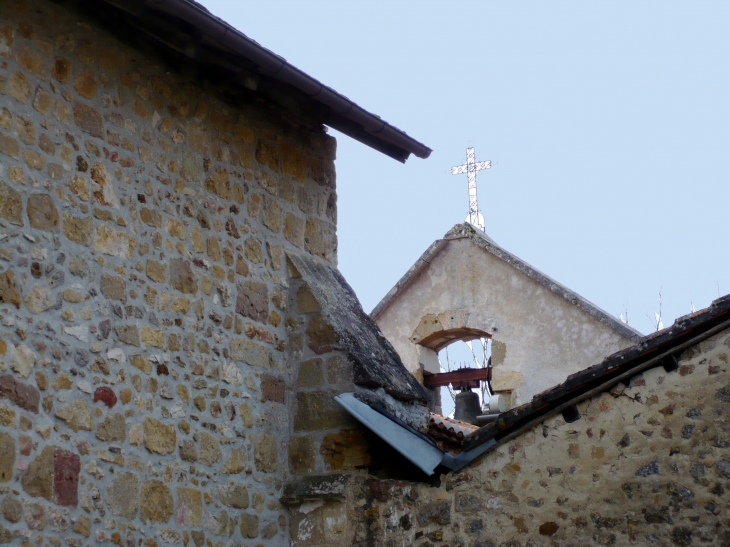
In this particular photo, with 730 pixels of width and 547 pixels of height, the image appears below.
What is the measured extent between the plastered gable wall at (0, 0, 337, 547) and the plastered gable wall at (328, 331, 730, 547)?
889mm

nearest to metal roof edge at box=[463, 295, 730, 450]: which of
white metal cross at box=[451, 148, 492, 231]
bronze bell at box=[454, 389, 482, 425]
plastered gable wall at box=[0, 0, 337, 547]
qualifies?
plastered gable wall at box=[0, 0, 337, 547]

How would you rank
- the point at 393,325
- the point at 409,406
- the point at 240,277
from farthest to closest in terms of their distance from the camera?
the point at 393,325 < the point at 409,406 < the point at 240,277

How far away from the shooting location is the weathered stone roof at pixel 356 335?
6.12m

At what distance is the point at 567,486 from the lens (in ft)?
18.3

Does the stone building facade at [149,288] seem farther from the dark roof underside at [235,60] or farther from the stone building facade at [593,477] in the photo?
the stone building facade at [593,477]

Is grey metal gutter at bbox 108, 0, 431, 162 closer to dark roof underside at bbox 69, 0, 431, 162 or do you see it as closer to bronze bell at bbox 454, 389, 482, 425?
dark roof underside at bbox 69, 0, 431, 162

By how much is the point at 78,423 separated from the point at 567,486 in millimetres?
2759

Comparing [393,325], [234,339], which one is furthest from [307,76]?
[393,325]

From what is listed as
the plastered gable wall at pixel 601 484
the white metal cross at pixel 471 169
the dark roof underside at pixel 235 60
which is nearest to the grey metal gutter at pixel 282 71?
the dark roof underside at pixel 235 60

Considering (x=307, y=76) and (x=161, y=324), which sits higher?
(x=307, y=76)

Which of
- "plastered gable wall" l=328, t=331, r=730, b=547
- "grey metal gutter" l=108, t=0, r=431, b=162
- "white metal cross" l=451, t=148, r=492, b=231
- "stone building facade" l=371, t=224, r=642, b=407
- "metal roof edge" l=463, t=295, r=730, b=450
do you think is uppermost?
"white metal cross" l=451, t=148, r=492, b=231

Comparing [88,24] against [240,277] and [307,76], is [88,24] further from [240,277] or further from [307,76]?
[240,277]

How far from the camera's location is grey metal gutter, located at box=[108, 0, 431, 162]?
491 centimetres

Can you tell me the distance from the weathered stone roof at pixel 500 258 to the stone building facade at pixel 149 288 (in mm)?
6370
